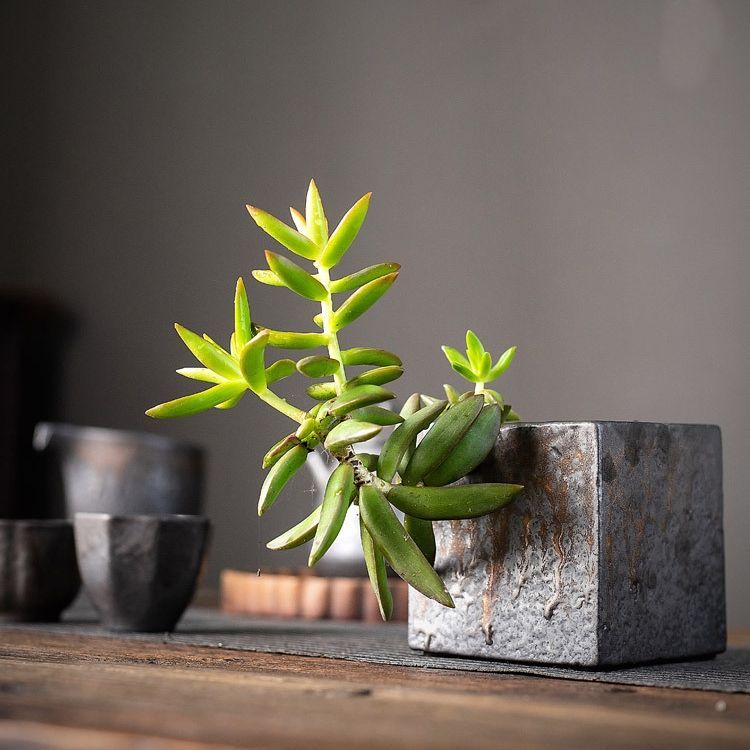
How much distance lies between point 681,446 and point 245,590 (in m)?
0.53

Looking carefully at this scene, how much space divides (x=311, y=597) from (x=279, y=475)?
0.43 metres

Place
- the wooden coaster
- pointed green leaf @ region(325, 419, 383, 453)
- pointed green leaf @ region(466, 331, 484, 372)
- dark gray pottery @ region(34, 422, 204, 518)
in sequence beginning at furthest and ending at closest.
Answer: dark gray pottery @ region(34, 422, 204, 518) → the wooden coaster → pointed green leaf @ region(466, 331, 484, 372) → pointed green leaf @ region(325, 419, 383, 453)

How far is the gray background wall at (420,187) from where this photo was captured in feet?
6.74

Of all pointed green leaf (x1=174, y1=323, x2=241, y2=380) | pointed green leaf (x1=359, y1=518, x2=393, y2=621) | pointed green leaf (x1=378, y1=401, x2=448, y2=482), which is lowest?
pointed green leaf (x1=359, y1=518, x2=393, y2=621)

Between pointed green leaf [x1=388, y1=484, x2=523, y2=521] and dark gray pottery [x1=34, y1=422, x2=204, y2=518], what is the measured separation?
0.89 metres

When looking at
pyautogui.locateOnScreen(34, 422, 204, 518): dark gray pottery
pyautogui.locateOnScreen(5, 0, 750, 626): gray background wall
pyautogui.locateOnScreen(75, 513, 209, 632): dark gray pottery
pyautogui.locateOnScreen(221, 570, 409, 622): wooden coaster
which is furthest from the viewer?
pyautogui.locateOnScreen(5, 0, 750, 626): gray background wall

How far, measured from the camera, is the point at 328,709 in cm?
43

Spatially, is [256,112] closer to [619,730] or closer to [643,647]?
[643,647]

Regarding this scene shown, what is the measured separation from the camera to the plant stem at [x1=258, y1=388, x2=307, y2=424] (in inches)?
24.8

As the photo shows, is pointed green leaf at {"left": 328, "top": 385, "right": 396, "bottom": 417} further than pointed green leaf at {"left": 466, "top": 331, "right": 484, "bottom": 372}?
No

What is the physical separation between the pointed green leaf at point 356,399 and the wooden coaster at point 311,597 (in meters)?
0.40

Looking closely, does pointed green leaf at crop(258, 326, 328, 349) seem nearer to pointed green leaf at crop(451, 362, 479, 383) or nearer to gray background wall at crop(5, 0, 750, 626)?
pointed green leaf at crop(451, 362, 479, 383)

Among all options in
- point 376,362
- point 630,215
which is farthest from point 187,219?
point 376,362

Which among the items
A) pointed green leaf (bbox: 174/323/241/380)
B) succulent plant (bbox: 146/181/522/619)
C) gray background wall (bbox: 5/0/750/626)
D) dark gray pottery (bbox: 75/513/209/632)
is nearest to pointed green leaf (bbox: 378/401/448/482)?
succulent plant (bbox: 146/181/522/619)
